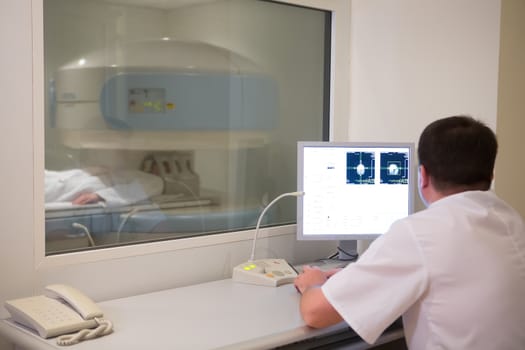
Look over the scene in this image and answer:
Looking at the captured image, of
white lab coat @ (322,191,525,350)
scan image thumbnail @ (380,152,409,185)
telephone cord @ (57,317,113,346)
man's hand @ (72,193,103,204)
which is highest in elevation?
scan image thumbnail @ (380,152,409,185)

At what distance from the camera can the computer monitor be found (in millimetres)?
2691

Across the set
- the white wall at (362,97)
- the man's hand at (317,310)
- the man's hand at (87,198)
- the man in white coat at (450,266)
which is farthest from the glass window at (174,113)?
the man in white coat at (450,266)

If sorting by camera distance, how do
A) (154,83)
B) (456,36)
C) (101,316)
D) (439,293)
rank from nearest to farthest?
(439,293) < (101,316) < (154,83) < (456,36)

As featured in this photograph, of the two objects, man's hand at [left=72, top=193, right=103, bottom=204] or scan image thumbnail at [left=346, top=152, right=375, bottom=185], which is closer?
man's hand at [left=72, top=193, right=103, bottom=204]

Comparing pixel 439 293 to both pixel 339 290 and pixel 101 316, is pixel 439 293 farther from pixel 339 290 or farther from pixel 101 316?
pixel 101 316

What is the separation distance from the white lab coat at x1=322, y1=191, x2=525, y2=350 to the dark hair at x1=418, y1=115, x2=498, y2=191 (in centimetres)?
5

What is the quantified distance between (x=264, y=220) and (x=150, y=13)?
1028 mm

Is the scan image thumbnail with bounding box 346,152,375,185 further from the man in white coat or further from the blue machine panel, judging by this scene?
the man in white coat

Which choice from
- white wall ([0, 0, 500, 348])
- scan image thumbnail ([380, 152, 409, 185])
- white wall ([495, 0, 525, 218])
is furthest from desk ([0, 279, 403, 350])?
white wall ([495, 0, 525, 218])

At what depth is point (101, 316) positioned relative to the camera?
6.38 feet

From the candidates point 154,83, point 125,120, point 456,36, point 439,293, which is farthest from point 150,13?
point 439,293

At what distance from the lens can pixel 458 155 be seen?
175 cm

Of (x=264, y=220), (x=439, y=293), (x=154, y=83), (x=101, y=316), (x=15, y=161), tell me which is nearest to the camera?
(x=439, y=293)

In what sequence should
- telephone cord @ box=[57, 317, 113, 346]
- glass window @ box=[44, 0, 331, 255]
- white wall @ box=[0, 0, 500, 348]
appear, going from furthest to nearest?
glass window @ box=[44, 0, 331, 255] → white wall @ box=[0, 0, 500, 348] → telephone cord @ box=[57, 317, 113, 346]
